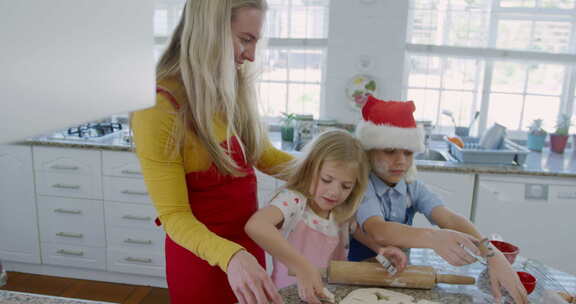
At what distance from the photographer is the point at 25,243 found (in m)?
2.74


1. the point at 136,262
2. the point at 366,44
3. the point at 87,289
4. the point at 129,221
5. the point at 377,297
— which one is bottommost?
the point at 87,289

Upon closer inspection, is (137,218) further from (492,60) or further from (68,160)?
(492,60)

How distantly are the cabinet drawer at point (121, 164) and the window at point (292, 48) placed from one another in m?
0.85

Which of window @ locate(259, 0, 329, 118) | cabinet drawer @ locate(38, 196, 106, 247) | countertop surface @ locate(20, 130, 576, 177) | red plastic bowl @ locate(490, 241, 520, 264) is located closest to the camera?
red plastic bowl @ locate(490, 241, 520, 264)

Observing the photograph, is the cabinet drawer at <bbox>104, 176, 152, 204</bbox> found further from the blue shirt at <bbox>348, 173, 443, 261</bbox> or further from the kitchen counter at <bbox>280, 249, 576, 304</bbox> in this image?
the kitchen counter at <bbox>280, 249, 576, 304</bbox>

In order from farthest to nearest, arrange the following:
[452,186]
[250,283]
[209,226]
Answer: [452,186] → [209,226] → [250,283]

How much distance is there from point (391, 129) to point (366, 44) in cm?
158

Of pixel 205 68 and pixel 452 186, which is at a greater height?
pixel 205 68

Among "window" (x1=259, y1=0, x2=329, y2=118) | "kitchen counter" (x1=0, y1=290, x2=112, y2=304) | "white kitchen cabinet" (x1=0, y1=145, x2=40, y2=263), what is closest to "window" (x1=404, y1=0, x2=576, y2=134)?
"window" (x1=259, y1=0, x2=329, y2=118)

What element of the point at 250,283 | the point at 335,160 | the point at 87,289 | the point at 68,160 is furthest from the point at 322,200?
the point at 87,289

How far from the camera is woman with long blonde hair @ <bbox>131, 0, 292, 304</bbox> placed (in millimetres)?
1011

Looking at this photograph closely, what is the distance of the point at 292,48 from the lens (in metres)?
3.04

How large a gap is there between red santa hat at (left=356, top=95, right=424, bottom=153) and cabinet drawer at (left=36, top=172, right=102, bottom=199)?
5.74 feet

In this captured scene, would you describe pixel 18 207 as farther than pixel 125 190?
Yes
